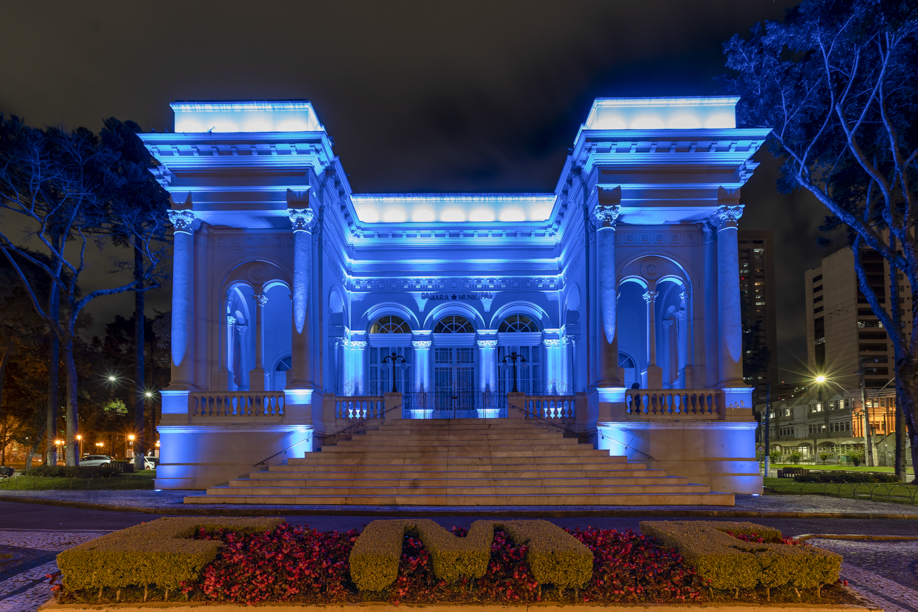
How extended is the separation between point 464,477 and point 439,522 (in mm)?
4201

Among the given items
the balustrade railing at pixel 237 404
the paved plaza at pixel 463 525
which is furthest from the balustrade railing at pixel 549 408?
the balustrade railing at pixel 237 404

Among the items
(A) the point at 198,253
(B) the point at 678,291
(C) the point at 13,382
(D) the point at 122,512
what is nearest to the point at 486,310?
(B) the point at 678,291

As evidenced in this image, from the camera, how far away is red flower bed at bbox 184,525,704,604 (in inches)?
256

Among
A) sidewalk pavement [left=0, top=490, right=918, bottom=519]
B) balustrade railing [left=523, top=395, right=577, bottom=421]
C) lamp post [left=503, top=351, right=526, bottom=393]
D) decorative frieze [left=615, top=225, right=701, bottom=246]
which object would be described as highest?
decorative frieze [left=615, top=225, right=701, bottom=246]

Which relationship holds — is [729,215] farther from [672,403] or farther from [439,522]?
[439,522]

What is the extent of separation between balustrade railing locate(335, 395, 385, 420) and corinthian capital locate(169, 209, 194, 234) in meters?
7.07

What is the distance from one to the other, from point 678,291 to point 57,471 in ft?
75.2

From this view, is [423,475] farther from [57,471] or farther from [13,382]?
[13,382]

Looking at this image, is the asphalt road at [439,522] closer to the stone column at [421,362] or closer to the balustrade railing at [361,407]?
the balustrade railing at [361,407]

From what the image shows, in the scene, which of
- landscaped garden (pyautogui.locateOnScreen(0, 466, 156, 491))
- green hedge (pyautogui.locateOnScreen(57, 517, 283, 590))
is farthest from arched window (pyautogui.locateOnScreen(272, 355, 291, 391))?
green hedge (pyautogui.locateOnScreen(57, 517, 283, 590))

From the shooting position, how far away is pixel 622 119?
20641mm

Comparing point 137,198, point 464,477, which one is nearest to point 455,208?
point 137,198

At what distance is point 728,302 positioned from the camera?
19672mm

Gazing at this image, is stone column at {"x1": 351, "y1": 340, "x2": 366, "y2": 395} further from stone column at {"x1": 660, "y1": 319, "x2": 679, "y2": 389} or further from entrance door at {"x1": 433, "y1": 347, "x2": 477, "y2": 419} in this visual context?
stone column at {"x1": 660, "y1": 319, "x2": 679, "y2": 389}
